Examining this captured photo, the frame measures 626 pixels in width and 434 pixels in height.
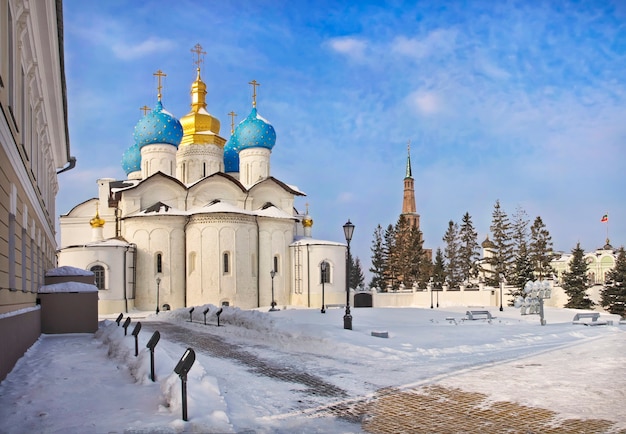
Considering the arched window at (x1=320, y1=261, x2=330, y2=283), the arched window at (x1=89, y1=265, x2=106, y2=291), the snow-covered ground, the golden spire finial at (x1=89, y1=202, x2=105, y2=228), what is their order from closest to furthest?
the snow-covered ground < the arched window at (x1=89, y1=265, x2=106, y2=291) < the arched window at (x1=320, y1=261, x2=330, y2=283) < the golden spire finial at (x1=89, y1=202, x2=105, y2=228)

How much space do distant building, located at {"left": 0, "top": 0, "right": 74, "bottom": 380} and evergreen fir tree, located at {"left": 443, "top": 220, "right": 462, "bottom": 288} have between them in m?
45.2

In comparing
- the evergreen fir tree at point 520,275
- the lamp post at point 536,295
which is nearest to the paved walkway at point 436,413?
the lamp post at point 536,295

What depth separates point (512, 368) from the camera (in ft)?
34.1

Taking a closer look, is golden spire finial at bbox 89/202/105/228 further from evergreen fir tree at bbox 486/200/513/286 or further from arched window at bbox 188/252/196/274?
evergreen fir tree at bbox 486/200/513/286

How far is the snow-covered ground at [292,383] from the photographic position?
6566 mm

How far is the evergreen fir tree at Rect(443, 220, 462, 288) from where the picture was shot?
55.9 m

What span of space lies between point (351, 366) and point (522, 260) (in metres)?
38.4

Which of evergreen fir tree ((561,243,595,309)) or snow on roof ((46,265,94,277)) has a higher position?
snow on roof ((46,265,94,277))

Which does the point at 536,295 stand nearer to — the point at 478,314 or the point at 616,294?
the point at 478,314

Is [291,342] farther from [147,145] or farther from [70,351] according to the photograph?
[147,145]

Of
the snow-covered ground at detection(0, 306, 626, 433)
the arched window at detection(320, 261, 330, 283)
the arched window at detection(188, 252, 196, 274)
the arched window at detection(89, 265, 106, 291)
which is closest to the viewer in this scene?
the snow-covered ground at detection(0, 306, 626, 433)

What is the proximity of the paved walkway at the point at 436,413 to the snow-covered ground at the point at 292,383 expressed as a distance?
0.68 ft

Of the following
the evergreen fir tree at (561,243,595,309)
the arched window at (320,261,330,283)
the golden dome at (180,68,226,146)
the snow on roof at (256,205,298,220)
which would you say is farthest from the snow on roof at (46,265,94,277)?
the evergreen fir tree at (561,243,595,309)

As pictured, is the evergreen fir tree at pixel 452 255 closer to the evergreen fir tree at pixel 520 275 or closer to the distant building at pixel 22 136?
the evergreen fir tree at pixel 520 275
